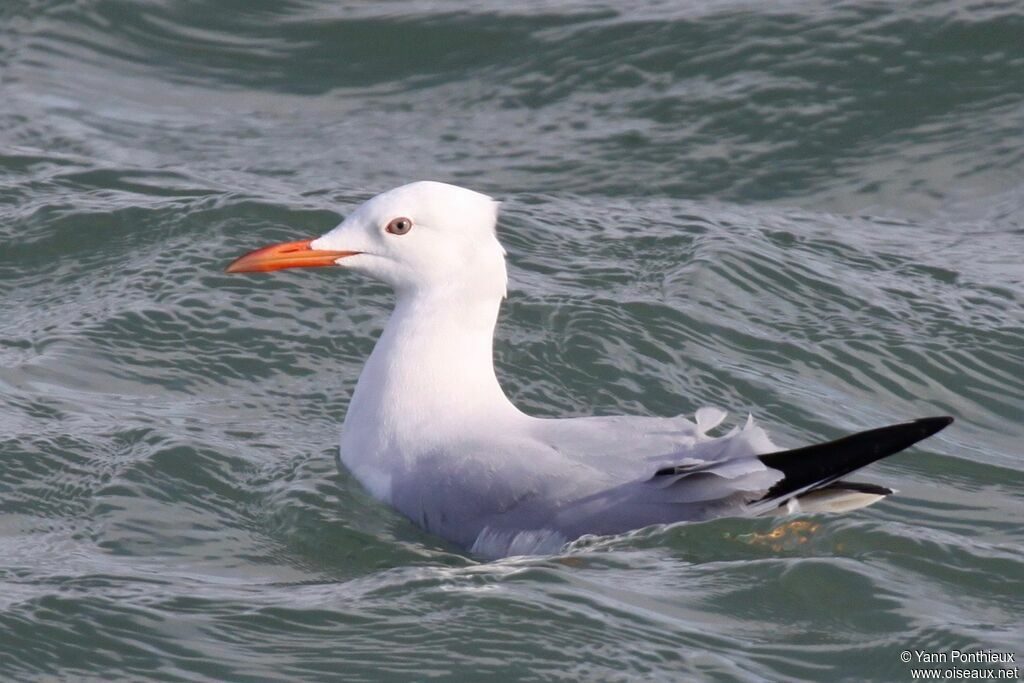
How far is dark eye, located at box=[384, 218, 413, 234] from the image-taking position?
6148mm

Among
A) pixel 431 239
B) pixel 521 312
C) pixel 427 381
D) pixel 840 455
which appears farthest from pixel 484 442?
pixel 521 312

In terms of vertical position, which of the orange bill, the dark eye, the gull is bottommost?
the gull

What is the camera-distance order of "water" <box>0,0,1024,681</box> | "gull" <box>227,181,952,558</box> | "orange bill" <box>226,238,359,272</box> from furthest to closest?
"orange bill" <box>226,238,359,272</box> < "gull" <box>227,181,952,558</box> < "water" <box>0,0,1024,681</box>

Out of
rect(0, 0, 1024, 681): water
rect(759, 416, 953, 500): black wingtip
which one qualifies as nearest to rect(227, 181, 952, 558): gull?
rect(759, 416, 953, 500): black wingtip

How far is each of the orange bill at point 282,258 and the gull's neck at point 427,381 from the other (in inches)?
15.0

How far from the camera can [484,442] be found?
5.66m

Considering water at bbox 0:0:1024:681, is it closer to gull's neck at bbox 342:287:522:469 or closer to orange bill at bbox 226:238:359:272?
gull's neck at bbox 342:287:522:469

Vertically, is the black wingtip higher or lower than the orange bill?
lower

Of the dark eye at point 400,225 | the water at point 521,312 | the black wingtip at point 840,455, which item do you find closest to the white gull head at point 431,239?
the dark eye at point 400,225

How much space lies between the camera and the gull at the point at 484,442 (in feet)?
16.9

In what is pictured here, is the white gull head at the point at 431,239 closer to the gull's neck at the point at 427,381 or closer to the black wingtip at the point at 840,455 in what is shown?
the gull's neck at the point at 427,381

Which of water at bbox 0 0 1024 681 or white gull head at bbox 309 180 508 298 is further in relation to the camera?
white gull head at bbox 309 180 508 298

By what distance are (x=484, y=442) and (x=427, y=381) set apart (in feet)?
1.64

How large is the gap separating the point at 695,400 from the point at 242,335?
2.01 m
